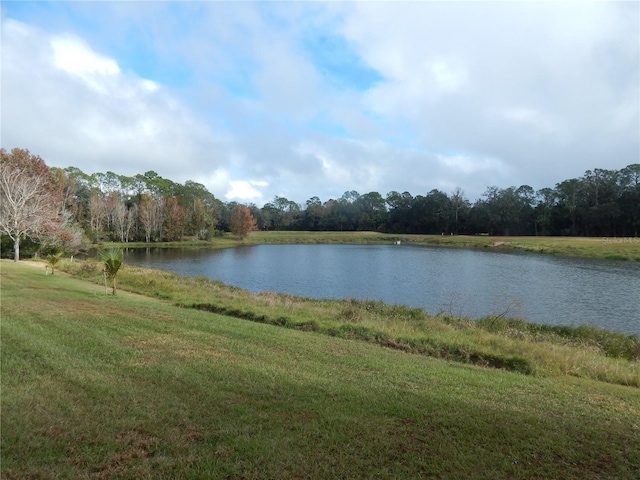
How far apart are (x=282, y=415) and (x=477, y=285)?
26696mm

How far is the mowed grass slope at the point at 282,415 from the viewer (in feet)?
12.3

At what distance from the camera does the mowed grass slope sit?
3758 mm

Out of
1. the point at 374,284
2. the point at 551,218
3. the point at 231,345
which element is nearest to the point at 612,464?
the point at 231,345

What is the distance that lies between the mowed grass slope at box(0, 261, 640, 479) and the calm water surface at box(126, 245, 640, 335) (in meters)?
14.1

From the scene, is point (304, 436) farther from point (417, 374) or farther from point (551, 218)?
point (551, 218)

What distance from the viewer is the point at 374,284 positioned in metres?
29.4

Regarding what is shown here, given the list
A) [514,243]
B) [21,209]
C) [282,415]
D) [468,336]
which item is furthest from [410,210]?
[282,415]

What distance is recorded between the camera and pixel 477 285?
2862cm

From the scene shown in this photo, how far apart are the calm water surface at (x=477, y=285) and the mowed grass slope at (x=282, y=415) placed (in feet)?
46.4

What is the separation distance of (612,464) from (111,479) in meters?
4.90

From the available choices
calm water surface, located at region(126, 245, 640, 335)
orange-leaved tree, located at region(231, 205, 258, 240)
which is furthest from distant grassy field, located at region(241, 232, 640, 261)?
calm water surface, located at region(126, 245, 640, 335)

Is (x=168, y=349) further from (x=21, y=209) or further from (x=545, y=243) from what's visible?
(x=545, y=243)

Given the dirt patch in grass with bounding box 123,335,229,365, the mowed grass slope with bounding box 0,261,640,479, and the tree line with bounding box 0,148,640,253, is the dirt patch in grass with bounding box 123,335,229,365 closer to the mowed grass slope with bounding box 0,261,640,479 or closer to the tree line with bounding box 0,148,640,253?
the mowed grass slope with bounding box 0,261,640,479

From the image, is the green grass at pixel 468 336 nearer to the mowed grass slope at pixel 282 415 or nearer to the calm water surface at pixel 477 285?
the mowed grass slope at pixel 282 415
